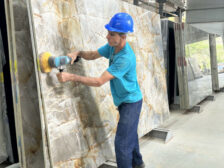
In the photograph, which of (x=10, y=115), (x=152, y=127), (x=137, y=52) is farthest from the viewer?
(x=152, y=127)

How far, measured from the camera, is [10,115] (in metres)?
2.63

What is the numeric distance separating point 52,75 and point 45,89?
15 centimetres

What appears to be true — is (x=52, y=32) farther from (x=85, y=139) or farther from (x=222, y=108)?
(x=222, y=108)

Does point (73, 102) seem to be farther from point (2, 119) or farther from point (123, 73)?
point (2, 119)

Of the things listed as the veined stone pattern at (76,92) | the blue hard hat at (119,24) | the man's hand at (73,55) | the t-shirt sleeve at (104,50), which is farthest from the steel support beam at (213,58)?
the man's hand at (73,55)

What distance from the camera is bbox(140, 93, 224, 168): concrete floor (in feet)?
9.71

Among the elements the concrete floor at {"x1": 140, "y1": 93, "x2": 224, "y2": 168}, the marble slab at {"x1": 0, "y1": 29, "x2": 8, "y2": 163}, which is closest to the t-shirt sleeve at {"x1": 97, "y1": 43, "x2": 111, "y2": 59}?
the marble slab at {"x1": 0, "y1": 29, "x2": 8, "y2": 163}

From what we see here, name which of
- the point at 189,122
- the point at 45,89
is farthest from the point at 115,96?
the point at 189,122

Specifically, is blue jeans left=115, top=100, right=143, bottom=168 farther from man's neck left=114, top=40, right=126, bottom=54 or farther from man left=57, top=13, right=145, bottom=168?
man's neck left=114, top=40, right=126, bottom=54

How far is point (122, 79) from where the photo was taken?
7.11 feet

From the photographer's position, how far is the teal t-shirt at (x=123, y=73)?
6.76ft

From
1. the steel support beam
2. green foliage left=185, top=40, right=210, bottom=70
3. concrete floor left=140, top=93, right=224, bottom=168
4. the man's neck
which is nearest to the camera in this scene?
the man's neck

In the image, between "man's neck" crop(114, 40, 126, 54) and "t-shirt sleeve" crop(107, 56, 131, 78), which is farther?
"man's neck" crop(114, 40, 126, 54)

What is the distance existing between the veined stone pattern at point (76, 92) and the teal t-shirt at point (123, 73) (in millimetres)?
305
